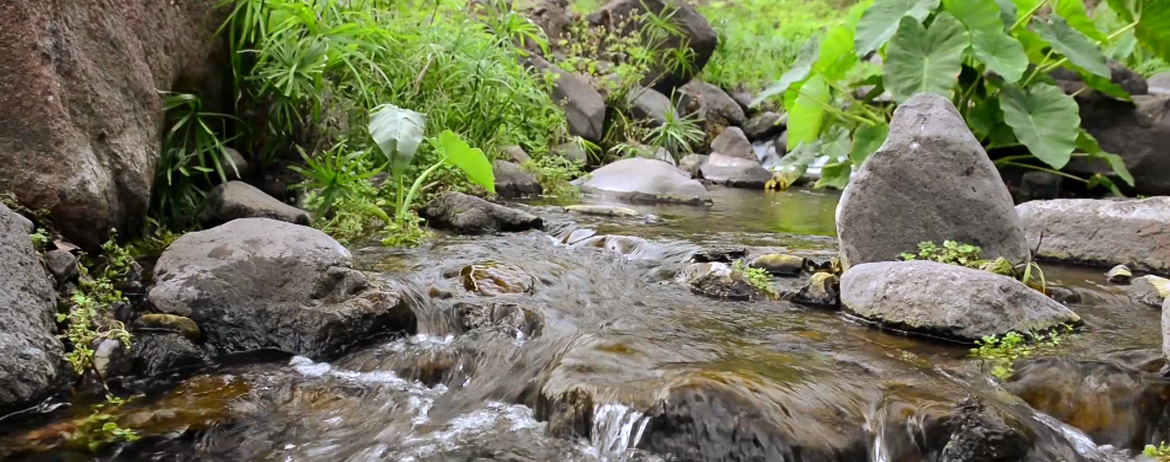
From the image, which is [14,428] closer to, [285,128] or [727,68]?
[285,128]

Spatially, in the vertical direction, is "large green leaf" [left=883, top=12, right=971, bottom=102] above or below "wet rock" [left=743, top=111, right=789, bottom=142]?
above

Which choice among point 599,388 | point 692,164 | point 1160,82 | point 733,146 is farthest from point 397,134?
point 1160,82

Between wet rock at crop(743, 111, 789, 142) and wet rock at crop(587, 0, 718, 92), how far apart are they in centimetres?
122

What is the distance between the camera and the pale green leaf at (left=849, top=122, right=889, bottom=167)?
5.45 meters

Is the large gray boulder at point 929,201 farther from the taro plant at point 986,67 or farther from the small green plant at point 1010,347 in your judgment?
the taro plant at point 986,67

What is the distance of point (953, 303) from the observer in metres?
2.89

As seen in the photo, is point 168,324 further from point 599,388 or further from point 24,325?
point 599,388

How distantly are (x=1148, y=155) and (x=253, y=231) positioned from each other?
6.12 m

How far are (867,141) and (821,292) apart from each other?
2.45 meters

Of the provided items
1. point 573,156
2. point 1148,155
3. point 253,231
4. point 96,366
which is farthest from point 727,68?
point 96,366

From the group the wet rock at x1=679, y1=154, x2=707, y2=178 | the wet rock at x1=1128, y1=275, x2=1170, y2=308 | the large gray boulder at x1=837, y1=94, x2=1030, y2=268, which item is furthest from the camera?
the wet rock at x1=679, y1=154, x2=707, y2=178

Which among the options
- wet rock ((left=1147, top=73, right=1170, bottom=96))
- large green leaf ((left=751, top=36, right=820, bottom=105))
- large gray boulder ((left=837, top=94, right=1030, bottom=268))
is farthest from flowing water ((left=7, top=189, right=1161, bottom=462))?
wet rock ((left=1147, top=73, right=1170, bottom=96))

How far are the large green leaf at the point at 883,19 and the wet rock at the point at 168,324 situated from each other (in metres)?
4.25

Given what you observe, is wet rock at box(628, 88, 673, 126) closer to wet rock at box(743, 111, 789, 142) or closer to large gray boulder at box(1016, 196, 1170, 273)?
wet rock at box(743, 111, 789, 142)
